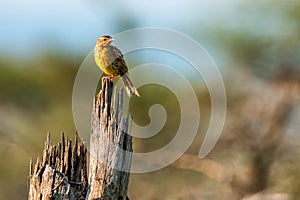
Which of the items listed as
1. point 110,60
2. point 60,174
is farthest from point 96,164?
point 110,60

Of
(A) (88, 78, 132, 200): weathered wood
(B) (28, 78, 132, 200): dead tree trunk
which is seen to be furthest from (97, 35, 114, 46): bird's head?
(A) (88, 78, 132, 200): weathered wood

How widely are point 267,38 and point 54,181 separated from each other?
12339 mm

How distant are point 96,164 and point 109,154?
0.38 ft

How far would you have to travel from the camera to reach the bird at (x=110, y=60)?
7961 millimetres

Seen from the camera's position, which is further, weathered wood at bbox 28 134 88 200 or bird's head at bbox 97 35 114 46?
bird's head at bbox 97 35 114 46

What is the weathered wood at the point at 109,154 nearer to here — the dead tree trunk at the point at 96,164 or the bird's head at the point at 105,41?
the dead tree trunk at the point at 96,164

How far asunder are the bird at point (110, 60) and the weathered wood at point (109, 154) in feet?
5.81

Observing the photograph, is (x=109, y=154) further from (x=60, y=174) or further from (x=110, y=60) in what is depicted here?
(x=110, y=60)

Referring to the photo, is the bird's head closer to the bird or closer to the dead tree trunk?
the bird

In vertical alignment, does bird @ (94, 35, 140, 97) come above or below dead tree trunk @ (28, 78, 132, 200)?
above

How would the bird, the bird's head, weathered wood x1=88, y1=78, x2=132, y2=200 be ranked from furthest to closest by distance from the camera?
the bird's head, the bird, weathered wood x1=88, y1=78, x2=132, y2=200

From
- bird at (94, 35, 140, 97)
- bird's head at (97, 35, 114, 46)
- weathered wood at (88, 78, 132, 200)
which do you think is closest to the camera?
weathered wood at (88, 78, 132, 200)

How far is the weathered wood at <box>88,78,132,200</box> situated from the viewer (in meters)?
6.01

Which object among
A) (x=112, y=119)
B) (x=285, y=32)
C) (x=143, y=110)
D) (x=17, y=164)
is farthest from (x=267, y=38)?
(x=112, y=119)
